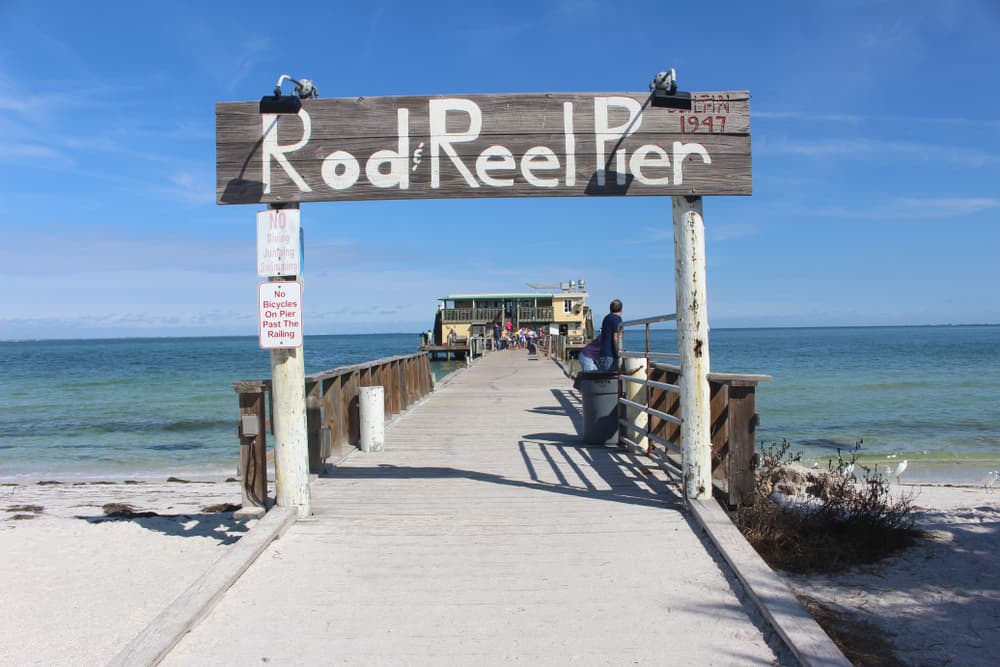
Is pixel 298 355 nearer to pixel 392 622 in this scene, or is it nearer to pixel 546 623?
pixel 392 622

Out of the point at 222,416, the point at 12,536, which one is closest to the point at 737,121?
the point at 12,536

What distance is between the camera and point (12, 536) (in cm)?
693

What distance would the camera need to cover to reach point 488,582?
3.97 m

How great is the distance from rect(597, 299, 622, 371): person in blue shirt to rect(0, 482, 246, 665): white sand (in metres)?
4.27

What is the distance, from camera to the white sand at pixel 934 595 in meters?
4.00

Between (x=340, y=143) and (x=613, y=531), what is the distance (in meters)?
3.29

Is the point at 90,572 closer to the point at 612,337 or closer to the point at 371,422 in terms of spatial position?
the point at 371,422

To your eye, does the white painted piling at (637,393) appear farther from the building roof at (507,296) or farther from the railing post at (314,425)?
the building roof at (507,296)

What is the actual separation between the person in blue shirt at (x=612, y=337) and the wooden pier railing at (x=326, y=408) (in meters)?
2.94

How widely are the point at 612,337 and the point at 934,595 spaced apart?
4230mm

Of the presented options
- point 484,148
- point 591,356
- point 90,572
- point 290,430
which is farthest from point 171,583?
point 591,356

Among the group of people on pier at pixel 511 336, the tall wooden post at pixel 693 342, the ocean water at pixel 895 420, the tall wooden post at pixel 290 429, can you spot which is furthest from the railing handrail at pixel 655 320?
the group of people on pier at pixel 511 336

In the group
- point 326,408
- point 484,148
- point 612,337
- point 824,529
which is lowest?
point 824,529

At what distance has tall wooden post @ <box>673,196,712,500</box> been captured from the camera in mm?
5215
